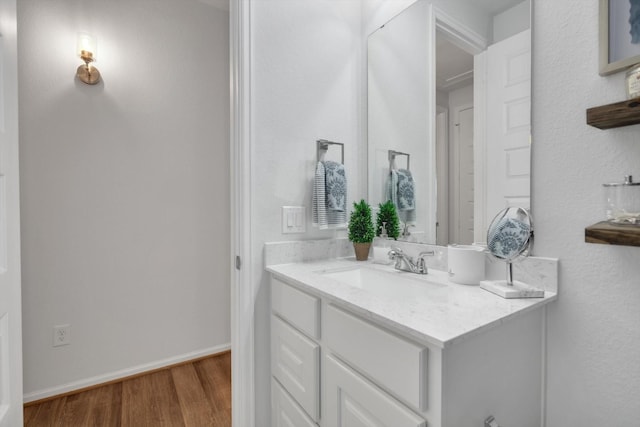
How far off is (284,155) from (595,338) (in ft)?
3.94

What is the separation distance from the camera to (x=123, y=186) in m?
2.01

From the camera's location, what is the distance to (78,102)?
6.10 feet

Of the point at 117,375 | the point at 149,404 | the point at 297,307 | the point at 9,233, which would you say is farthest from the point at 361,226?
the point at 117,375

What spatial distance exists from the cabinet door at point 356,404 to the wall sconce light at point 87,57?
2.09 metres

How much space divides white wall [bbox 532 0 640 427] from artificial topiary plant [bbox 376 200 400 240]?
61 cm

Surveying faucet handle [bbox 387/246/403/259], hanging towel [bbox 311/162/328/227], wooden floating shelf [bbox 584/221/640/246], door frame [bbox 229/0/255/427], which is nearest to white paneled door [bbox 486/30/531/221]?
wooden floating shelf [bbox 584/221/640/246]

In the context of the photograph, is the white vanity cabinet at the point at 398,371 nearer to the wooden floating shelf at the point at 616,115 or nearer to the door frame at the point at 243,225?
the door frame at the point at 243,225

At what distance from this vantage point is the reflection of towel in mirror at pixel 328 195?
141 centimetres

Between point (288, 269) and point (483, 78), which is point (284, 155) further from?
point (483, 78)

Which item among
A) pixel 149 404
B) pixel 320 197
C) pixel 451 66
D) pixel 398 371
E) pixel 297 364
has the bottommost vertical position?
pixel 149 404

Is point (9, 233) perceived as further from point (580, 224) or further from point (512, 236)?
point (580, 224)

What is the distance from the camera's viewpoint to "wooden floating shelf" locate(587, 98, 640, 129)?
0.66 meters

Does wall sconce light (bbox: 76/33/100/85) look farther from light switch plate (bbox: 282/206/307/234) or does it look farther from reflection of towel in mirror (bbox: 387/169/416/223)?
reflection of towel in mirror (bbox: 387/169/416/223)

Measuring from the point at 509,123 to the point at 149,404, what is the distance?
2.22 meters
